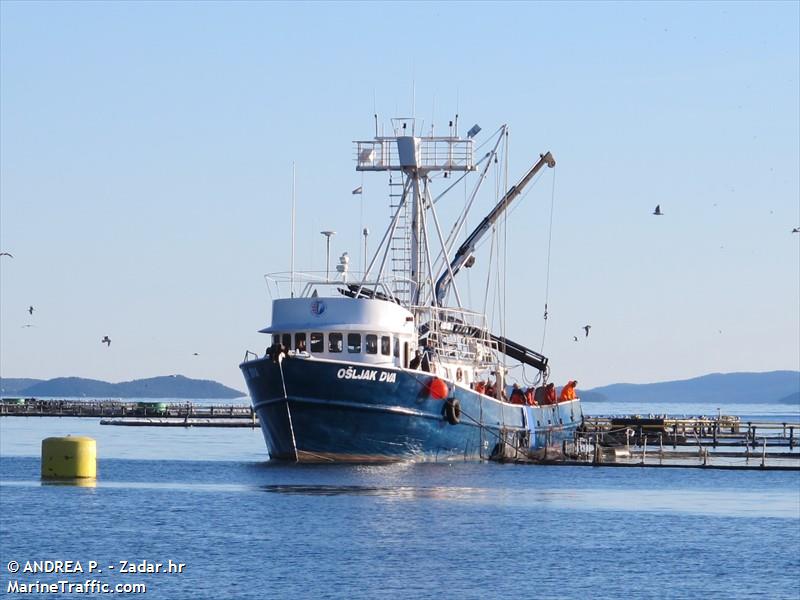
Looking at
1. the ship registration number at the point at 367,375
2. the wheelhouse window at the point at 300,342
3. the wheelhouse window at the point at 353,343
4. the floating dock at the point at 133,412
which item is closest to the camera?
the ship registration number at the point at 367,375

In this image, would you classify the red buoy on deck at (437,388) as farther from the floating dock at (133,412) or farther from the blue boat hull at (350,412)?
the floating dock at (133,412)

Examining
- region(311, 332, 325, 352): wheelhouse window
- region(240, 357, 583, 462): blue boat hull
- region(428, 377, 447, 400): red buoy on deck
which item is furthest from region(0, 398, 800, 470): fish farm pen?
region(311, 332, 325, 352): wheelhouse window

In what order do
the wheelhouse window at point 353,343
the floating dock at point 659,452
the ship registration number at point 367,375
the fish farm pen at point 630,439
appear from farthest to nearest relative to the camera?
the fish farm pen at point 630,439, the floating dock at point 659,452, the wheelhouse window at point 353,343, the ship registration number at point 367,375

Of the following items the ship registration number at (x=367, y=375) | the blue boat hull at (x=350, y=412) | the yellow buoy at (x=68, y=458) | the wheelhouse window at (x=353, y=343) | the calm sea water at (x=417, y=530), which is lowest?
the calm sea water at (x=417, y=530)

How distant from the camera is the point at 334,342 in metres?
65.0

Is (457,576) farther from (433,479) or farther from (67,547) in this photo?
(433,479)

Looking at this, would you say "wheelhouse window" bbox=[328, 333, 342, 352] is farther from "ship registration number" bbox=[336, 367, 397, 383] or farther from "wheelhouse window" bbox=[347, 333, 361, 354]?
"ship registration number" bbox=[336, 367, 397, 383]

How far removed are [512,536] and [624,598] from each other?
31.3 feet

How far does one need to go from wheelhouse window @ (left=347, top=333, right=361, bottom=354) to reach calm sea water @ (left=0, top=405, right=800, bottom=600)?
184 inches

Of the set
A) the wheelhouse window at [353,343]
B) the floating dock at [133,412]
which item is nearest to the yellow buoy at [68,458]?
the wheelhouse window at [353,343]

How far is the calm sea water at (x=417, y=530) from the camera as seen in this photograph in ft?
122

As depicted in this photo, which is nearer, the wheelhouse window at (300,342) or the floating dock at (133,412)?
the wheelhouse window at (300,342)

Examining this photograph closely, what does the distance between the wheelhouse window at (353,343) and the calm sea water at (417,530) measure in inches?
184

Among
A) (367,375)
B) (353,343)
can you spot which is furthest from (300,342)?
(367,375)
